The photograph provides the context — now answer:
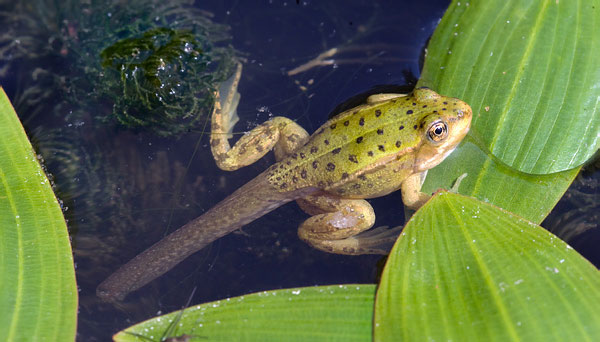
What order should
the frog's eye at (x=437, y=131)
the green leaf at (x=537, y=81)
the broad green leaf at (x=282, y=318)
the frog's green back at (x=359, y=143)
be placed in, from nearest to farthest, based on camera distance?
the broad green leaf at (x=282, y=318)
the green leaf at (x=537, y=81)
the frog's eye at (x=437, y=131)
the frog's green back at (x=359, y=143)

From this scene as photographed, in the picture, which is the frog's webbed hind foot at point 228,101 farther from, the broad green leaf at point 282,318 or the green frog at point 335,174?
the broad green leaf at point 282,318

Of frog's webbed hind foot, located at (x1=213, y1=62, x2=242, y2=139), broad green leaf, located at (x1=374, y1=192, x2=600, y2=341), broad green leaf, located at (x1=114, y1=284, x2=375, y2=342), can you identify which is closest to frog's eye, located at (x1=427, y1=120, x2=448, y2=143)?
broad green leaf, located at (x1=374, y1=192, x2=600, y2=341)

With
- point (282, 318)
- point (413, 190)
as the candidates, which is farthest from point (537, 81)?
point (282, 318)

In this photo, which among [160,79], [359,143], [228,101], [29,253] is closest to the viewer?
[29,253]

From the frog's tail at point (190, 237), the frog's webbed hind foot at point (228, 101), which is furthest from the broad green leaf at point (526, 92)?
the frog's webbed hind foot at point (228, 101)

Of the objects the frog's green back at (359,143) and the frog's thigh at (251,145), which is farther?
the frog's thigh at (251,145)

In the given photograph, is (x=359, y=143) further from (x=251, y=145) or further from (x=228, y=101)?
(x=228, y=101)

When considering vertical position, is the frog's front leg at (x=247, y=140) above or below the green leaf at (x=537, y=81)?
below
